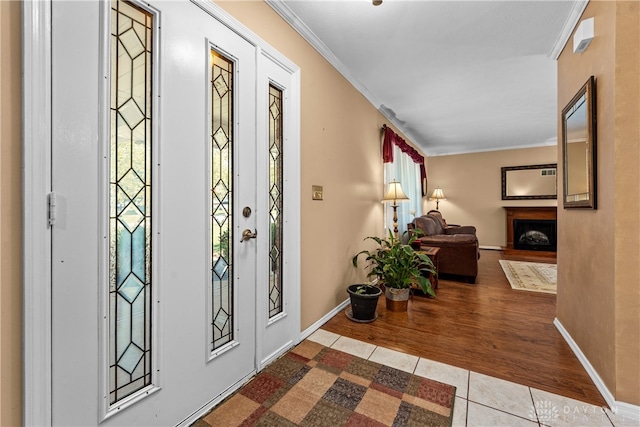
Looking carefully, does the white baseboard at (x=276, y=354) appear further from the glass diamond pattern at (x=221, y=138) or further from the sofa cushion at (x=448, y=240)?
the sofa cushion at (x=448, y=240)

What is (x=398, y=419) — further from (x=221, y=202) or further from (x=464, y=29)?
(x=464, y=29)

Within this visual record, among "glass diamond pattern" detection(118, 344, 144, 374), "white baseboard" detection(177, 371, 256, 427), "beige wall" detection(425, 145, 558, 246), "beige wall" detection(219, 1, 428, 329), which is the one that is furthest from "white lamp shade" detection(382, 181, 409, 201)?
"beige wall" detection(425, 145, 558, 246)

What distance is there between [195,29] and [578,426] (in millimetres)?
2729

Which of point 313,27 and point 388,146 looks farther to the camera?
point 388,146

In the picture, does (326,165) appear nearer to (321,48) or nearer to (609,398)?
(321,48)

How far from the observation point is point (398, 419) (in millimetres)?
1339

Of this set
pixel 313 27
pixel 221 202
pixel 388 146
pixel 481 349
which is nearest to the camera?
pixel 221 202

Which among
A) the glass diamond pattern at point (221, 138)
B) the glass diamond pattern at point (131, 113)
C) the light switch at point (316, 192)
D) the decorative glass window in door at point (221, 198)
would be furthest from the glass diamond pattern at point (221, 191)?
the light switch at point (316, 192)

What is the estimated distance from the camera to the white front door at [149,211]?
0.95 metres

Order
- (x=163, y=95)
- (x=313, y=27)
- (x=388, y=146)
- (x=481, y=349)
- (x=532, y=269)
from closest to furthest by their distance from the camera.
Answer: (x=163, y=95)
(x=481, y=349)
(x=313, y=27)
(x=388, y=146)
(x=532, y=269)

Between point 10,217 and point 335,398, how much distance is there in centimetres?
160

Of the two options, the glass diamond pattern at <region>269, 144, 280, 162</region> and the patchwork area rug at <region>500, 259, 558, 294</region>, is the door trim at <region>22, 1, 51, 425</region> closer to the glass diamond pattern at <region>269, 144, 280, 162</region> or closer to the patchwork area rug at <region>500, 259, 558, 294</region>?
the glass diamond pattern at <region>269, 144, 280, 162</region>

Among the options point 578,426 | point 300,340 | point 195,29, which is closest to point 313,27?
point 195,29

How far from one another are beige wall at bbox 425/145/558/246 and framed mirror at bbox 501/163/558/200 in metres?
0.10
